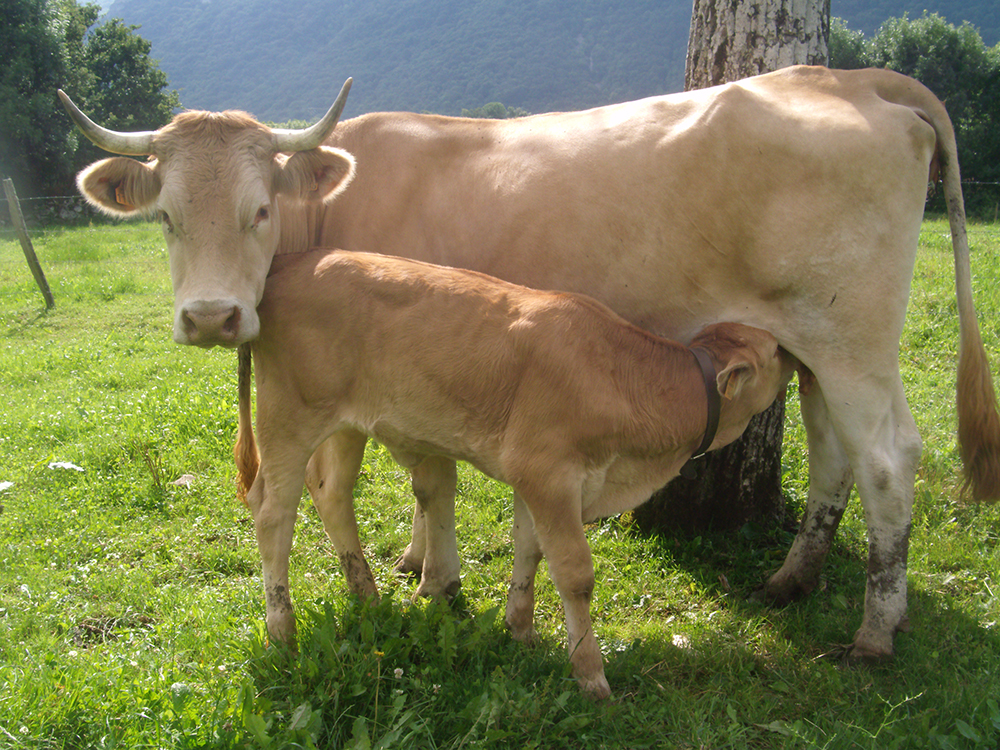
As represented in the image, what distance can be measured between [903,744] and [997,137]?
126 feet

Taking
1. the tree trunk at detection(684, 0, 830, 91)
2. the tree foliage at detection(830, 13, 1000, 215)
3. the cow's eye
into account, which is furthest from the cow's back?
the tree foliage at detection(830, 13, 1000, 215)

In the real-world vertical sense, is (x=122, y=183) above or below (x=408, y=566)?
above

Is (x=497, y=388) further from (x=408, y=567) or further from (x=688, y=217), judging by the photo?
(x=408, y=567)

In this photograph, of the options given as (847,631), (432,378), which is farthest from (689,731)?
(432,378)

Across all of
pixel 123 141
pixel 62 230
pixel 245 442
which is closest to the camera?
pixel 123 141

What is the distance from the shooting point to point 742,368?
3564 mm

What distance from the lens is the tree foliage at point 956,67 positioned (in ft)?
110

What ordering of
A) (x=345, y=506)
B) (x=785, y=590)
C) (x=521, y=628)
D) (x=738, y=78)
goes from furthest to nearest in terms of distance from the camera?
(x=738, y=78), (x=785, y=590), (x=345, y=506), (x=521, y=628)

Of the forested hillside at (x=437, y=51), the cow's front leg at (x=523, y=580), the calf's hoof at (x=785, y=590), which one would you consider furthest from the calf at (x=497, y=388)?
the forested hillside at (x=437, y=51)

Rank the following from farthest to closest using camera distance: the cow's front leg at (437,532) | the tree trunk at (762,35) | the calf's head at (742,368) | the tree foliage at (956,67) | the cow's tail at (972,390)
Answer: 1. the tree foliage at (956,67)
2. the tree trunk at (762,35)
3. the cow's front leg at (437,532)
4. the cow's tail at (972,390)
5. the calf's head at (742,368)

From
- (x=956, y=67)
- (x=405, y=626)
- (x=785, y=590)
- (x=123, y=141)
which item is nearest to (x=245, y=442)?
(x=405, y=626)

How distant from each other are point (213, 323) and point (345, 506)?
4.50 feet

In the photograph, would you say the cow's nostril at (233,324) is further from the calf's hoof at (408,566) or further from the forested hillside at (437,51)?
the forested hillside at (437,51)

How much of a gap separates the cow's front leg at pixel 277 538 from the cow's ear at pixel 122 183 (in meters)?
1.44
